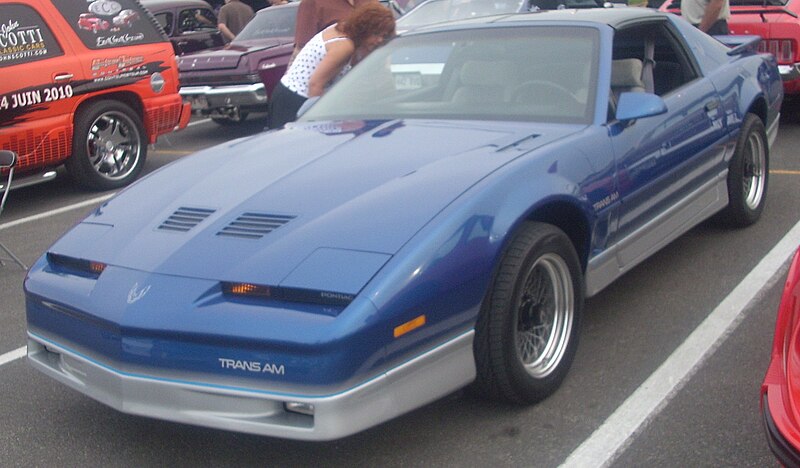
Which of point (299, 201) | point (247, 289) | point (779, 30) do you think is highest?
point (299, 201)

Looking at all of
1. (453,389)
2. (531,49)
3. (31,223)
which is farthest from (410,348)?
(31,223)

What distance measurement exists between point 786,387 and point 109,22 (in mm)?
7155

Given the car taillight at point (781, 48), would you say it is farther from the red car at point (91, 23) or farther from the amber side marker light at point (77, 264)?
the amber side marker light at point (77, 264)

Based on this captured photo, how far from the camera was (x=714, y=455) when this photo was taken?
3271 mm

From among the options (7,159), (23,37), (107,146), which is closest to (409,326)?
(7,159)

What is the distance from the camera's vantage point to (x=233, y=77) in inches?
433

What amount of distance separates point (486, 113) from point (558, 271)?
97cm

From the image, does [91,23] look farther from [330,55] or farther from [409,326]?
[409,326]

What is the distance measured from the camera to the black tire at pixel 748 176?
5527mm

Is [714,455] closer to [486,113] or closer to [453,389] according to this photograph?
[453,389]

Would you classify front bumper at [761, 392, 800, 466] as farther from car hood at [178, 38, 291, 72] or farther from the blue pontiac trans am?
car hood at [178, 38, 291, 72]

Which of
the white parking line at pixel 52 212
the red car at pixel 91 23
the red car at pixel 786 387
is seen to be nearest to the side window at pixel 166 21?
the red car at pixel 91 23

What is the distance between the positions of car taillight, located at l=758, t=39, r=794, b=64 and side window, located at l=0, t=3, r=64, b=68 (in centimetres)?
604

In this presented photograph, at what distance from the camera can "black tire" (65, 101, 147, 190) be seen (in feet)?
27.0
